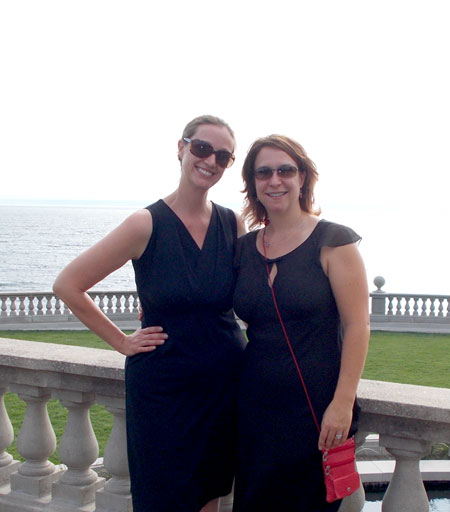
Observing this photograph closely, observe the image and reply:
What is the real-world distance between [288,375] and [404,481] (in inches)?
32.8

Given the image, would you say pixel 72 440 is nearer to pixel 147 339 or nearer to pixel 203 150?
pixel 147 339

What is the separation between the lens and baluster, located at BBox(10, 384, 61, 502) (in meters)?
3.34

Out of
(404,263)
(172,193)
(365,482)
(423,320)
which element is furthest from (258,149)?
(404,263)

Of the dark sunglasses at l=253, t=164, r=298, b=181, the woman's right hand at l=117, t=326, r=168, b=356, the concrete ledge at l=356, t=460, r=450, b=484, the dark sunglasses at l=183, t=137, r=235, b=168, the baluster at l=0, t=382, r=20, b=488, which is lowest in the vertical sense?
the concrete ledge at l=356, t=460, r=450, b=484

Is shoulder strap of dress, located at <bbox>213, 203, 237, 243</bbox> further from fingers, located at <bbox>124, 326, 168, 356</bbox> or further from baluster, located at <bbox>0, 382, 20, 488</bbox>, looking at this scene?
baluster, located at <bbox>0, 382, 20, 488</bbox>

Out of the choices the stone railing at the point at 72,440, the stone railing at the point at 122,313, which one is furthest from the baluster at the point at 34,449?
the stone railing at the point at 122,313

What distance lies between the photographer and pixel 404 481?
2736 mm

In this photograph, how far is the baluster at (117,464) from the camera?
3158 millimetres

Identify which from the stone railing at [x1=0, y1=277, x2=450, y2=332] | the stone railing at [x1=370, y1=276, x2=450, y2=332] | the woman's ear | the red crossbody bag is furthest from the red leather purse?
the stone railing at [x1=370, y1=276, x2=450, y2=332]

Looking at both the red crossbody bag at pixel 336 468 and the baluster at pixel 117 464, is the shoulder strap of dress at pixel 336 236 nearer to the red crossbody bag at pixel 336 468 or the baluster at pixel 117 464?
the red crossbody bag at pixel 336 468

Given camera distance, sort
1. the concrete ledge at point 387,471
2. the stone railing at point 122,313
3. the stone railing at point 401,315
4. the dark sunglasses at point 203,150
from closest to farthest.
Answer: the dark sunglasses at point 203,150
the concrete ledge at point 387,471
the stone railing at point 122,313
the stone railing at point 401,315

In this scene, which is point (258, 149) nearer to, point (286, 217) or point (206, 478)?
point (286, 217)

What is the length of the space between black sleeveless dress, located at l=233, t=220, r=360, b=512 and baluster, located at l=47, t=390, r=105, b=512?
3.47 feet

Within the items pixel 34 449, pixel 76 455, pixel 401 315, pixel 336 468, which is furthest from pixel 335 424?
pixel 401 315
